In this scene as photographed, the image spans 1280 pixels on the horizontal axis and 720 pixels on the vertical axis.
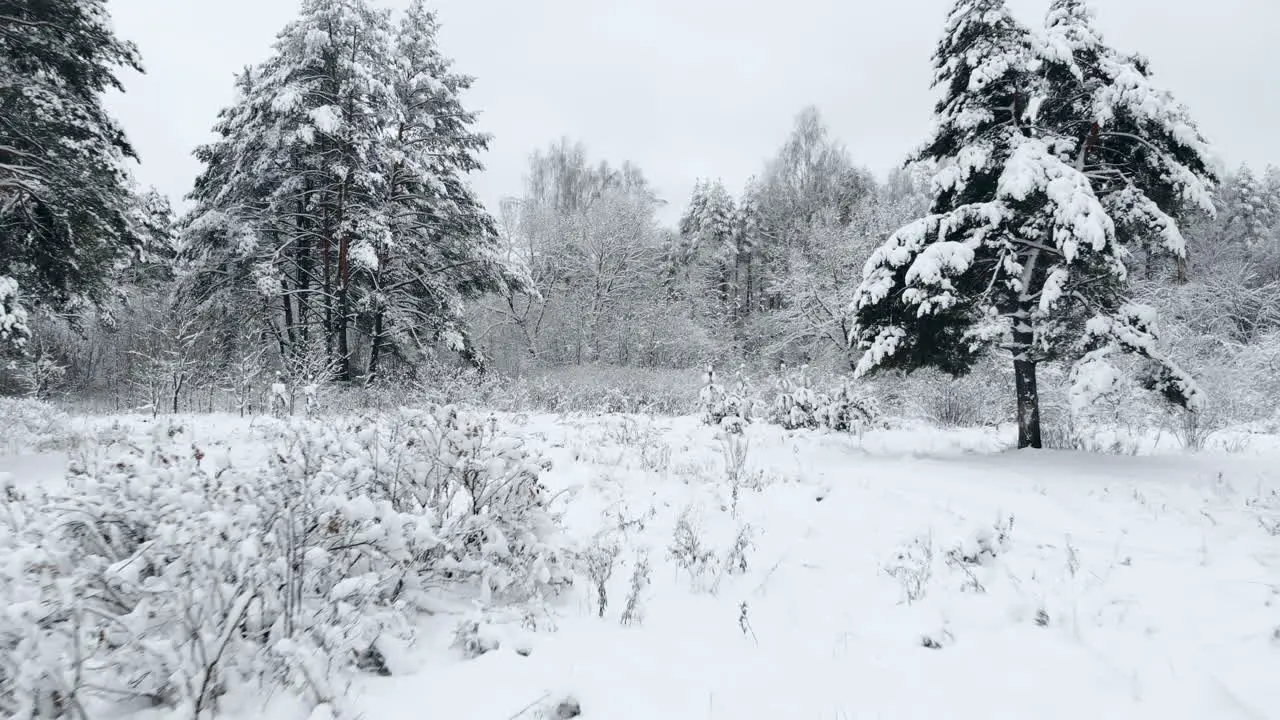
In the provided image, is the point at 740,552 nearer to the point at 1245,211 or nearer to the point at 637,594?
the point at 637,594

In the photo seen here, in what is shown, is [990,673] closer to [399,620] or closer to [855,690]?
[855,690]

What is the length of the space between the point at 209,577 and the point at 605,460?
468 cm

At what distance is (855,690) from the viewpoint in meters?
2.28

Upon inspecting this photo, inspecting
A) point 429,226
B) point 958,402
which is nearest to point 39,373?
point 429,226

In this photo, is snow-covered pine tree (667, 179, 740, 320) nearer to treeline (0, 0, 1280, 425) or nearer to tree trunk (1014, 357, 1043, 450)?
treeline (0, 0, 1280, 425)

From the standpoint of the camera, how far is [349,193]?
14406 mm

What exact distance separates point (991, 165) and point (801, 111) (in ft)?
93.5

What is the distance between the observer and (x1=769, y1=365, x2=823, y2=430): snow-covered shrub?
31.6ft

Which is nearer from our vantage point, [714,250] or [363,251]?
[363,251]

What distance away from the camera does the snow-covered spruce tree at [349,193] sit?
1389 cm

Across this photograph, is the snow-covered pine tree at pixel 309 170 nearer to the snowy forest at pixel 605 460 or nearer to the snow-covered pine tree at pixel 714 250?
the snowy forest at pixel 605 460

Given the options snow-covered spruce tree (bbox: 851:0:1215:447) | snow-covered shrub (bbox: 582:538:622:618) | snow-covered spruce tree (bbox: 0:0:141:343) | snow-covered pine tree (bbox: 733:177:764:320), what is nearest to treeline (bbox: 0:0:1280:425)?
snow-covered spruce tree (bbox: 0:0:141:343)

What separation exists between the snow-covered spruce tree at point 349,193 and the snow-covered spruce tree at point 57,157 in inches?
195

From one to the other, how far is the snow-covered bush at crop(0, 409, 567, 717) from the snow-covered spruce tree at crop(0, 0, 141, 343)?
698 cm
